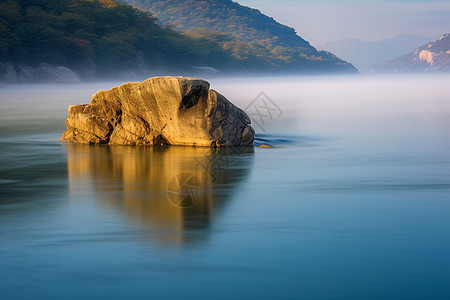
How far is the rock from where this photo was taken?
12852mm

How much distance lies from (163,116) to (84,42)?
222 ft

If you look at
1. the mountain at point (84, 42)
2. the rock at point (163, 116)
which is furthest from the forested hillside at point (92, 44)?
the rock at point (163, 116)

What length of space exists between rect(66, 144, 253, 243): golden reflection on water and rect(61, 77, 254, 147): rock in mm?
340

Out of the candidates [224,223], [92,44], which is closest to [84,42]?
[92,44]

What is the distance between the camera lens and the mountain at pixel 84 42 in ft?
220

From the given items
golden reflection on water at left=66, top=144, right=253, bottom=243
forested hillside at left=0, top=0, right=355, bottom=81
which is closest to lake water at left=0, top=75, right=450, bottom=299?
golden reflection on water at left=66, top=144, right=253, bottom=243

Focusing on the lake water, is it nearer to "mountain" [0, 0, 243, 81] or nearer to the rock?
the rock

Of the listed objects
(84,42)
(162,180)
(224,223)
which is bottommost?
(224,223)

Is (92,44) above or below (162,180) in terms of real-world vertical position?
above

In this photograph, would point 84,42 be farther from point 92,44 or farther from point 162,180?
point 162,180

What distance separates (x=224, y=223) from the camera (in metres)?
7.23

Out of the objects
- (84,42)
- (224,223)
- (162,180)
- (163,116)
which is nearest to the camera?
(224,223)

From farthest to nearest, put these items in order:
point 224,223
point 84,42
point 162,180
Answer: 1. point 84,42
2. point 162,180
3. point 224,223

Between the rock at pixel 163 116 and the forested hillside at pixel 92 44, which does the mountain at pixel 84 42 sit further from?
the rock at pixel 163 116
